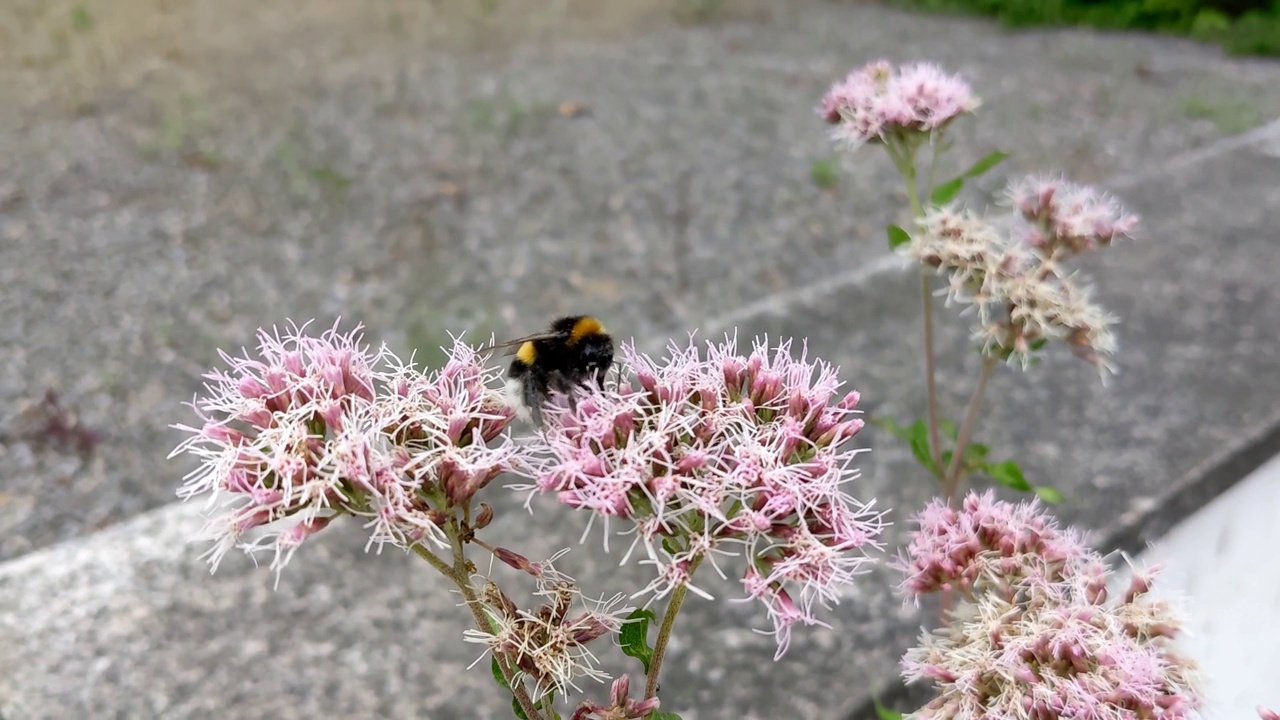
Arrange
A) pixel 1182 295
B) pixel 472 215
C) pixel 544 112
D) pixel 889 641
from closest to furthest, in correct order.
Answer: pixel 889 641
pixel 1182 295
pixel 472 215
pixel 544 112

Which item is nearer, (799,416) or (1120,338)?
(799,416)

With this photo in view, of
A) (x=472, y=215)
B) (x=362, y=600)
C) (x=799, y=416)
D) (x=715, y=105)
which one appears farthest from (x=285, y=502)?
(x=715, y=105)

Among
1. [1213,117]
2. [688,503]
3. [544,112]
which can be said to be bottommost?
[1213,117]

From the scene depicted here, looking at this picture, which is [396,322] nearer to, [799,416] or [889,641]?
[889,641]

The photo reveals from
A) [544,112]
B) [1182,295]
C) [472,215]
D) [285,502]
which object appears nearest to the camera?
[285,502]

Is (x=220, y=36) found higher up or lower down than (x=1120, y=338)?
higher up

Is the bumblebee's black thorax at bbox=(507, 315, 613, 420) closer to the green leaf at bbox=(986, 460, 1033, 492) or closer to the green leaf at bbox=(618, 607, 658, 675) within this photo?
the green leaf at bbox=(618, 607, 658, 675)

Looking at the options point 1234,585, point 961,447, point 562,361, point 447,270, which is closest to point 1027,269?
point 961,447

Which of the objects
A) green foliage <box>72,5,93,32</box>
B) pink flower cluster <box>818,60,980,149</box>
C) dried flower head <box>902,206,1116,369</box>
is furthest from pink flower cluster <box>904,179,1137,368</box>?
green foliage <box>72,5,93,32</box>
